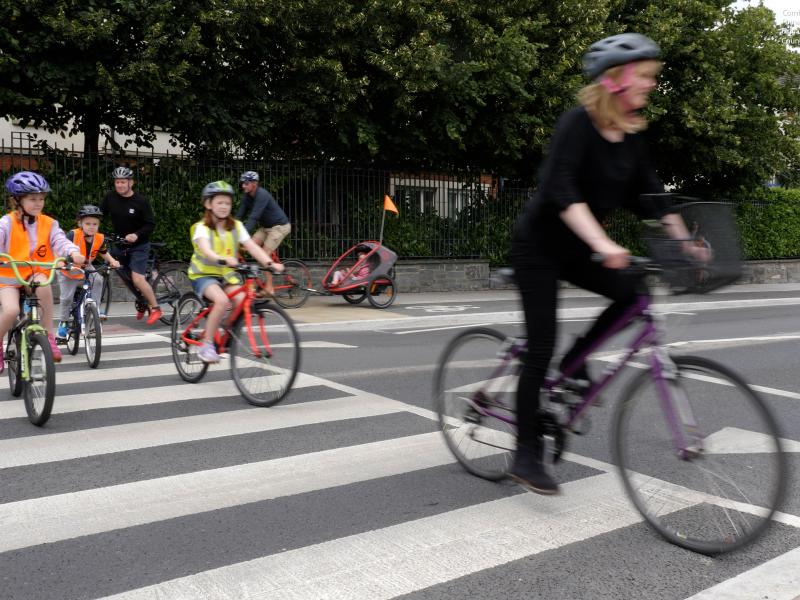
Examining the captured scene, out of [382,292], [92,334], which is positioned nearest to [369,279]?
[382,292]

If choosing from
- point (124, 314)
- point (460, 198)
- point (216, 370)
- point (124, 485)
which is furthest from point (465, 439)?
point (460, 198)

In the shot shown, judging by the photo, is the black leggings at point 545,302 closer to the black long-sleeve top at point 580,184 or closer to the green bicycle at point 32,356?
the black long-sleeve top at point 580,184

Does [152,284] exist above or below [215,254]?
below

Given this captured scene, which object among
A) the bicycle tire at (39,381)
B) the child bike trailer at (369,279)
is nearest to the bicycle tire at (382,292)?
the child bike trailer at (369,279)

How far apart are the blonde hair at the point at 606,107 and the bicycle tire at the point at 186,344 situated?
172 inches

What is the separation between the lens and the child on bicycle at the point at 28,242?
19.6ft

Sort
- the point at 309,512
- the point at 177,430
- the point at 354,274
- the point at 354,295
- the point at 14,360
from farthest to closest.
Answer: the point at 354,295 < the point at 354,274 < the point at 14,360 < the point at 177,430 < the point at 309,512

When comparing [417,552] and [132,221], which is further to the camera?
[132,221]

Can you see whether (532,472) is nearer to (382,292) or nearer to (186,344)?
(186,344)

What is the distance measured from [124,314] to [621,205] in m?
10.1

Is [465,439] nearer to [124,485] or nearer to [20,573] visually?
[124,485]

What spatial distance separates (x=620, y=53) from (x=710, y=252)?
854 millimetres

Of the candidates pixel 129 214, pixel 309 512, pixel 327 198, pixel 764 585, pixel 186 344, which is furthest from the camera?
pixel 327 198

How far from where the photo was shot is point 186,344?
276 inches
